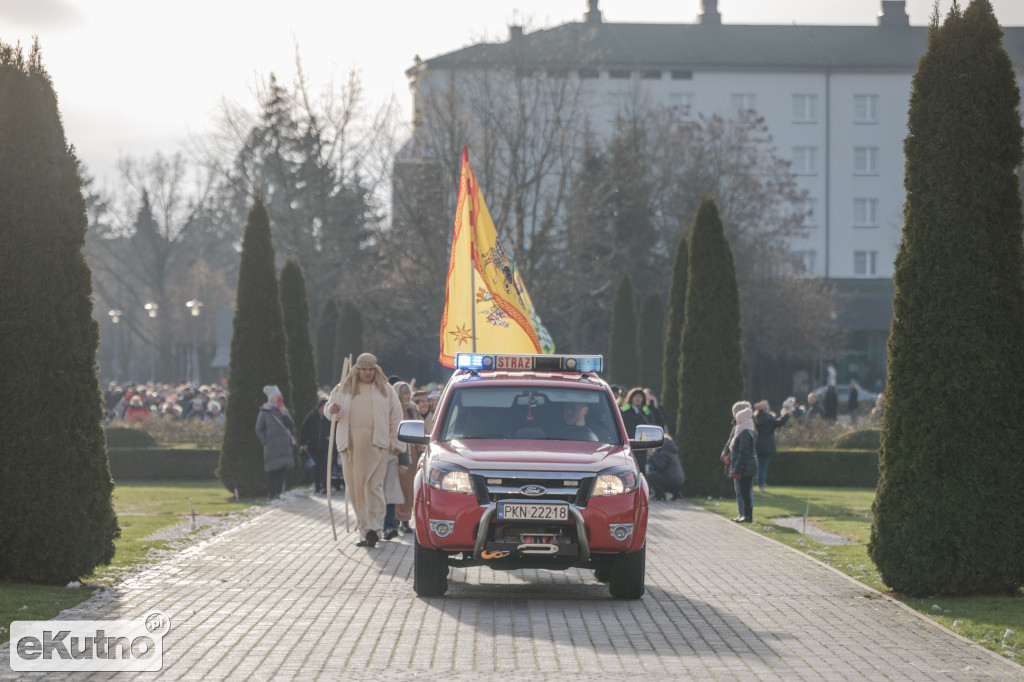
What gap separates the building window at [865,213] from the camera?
→ 81.3 metres

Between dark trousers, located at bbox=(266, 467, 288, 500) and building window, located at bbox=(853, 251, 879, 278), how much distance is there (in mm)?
64002

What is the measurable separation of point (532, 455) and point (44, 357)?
13.5 ft

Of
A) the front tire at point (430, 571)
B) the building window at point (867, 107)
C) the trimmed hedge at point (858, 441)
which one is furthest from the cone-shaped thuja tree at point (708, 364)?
the building window at point (867, 107)

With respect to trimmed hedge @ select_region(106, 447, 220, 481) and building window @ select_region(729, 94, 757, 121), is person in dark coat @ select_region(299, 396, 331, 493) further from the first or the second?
building window @ select_region(729, 94, 757, 121)

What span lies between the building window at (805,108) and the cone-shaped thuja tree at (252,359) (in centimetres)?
Answer: 6423

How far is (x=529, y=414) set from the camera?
38.1 feet

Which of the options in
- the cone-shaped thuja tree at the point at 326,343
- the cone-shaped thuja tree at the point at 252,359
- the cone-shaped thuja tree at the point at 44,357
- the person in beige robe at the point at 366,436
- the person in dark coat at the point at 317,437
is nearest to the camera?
the cone-shaped thuja tree at the point at 44,357

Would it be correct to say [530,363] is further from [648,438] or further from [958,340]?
[958,340]

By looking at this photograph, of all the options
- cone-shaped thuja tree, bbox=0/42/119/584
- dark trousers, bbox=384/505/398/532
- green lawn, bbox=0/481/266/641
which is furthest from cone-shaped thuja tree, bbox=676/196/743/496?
cone-shaped thuja tree, bbox=0/42/119/584

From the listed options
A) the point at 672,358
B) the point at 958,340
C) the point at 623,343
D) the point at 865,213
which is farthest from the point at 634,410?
the point at 865,213

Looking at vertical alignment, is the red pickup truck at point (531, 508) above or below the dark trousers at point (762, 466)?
above

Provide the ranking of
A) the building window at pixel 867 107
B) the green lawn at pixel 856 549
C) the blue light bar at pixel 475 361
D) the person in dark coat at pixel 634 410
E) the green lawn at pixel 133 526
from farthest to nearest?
1. the building window at pixel 867 107
2. the person in dark coat at pixel 634 410
3. the blue light bar at pixel 475 361
4. the green lawn at pixel 133 526
5. the green lawn at pixel 856 549

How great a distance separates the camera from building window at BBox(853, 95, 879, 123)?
8288 centimetres

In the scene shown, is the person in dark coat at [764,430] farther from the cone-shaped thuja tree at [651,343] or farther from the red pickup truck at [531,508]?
the cone-shaped thuja tree at [651,343]
